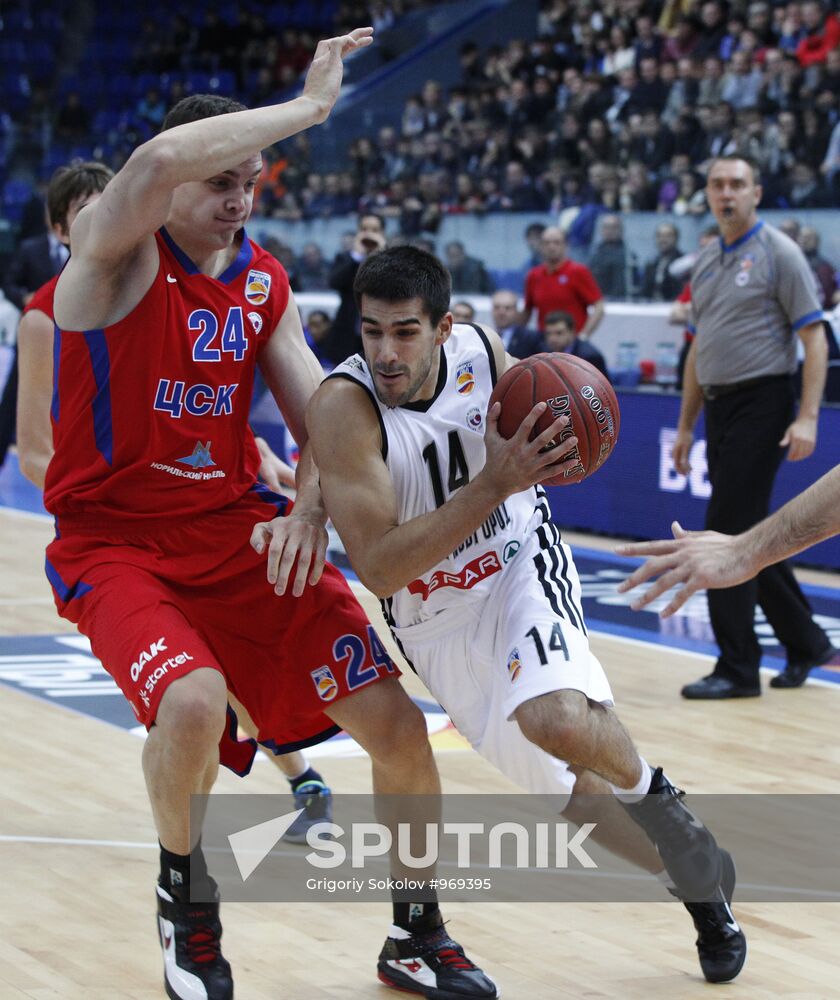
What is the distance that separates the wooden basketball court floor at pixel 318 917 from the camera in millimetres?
3578

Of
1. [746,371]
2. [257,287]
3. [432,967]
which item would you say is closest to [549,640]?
[432,967]

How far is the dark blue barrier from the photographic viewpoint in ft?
31.3

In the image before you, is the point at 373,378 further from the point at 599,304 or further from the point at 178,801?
the point at 599,304

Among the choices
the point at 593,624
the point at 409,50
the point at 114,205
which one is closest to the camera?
the point at 114,205

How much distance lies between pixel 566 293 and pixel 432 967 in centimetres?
840

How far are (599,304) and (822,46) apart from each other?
442 cm

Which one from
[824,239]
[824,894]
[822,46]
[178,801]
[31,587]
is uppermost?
[822,46]

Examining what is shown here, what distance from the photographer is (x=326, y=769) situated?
5.47 metres

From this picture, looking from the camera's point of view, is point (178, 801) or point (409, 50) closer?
point (178, 801)

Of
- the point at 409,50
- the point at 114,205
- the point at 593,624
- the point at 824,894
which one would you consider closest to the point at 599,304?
the point at 593,624

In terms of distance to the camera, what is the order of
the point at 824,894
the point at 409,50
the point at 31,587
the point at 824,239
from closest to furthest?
1. the point at 824,894
2. the point at 31,587
3. the point at 824,239
4. the point at 409,50

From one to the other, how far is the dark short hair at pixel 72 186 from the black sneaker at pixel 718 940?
8.98ft

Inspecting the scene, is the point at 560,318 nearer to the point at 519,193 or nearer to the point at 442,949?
the point at 519,193

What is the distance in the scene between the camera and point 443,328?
3650 mm
